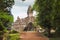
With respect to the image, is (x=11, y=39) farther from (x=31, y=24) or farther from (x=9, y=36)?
(x=31, y=24)

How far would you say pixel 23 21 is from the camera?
56469 millimetres

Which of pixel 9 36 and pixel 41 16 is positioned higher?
pixel 41 16

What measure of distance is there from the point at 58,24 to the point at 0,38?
6.72 m

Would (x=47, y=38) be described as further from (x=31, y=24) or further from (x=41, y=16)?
(x=31, y=24)

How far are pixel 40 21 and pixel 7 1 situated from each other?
1765cm

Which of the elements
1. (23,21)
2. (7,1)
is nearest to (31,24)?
(23,21)

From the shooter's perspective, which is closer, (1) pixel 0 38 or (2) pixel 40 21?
(1) pixel 0 38

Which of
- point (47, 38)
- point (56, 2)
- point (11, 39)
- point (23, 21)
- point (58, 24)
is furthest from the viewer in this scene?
point (23, 21)

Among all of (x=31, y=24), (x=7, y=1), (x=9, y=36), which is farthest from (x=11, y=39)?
(x=31, y=24)

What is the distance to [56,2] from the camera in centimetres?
1939

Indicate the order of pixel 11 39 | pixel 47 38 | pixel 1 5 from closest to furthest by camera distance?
pixel 1 5 → pixel 11 39 → pixel 47 38

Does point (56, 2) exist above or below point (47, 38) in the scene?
above

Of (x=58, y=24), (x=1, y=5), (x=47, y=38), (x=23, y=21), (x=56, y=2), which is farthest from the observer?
(x=23, y=21)

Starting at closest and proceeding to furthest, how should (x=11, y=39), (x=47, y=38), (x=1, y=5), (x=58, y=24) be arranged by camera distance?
(x=1, y=5), (x=58, y=24), (x=11, y=39), (x=47, y=38)
